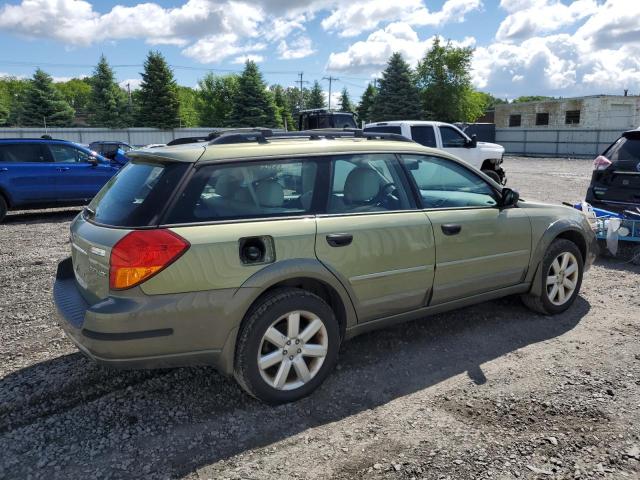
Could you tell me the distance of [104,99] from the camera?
4834cm

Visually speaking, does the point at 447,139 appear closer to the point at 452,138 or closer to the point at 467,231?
the point at 452,138

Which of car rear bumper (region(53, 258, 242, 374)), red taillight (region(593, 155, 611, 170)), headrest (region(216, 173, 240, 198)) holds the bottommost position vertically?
car rear bumper (region(53, 258, 242, 374))

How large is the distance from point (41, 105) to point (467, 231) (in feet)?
163

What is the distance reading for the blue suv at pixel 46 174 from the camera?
10672mm

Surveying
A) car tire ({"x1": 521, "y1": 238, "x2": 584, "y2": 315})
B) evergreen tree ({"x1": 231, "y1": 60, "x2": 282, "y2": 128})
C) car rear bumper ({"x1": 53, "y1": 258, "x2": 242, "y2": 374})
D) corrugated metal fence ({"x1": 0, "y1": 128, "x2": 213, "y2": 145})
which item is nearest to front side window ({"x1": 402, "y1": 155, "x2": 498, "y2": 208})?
car tire ({"x1": 521, "y1": 238, "x2": 584, "y2": 315})

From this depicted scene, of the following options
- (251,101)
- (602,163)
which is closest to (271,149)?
(602,163)

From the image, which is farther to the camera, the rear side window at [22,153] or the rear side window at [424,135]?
the rear side window at [424,135]

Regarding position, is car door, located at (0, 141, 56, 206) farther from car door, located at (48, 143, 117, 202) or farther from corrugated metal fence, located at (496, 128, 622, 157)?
corrugated metal fence, located at (496, 128, 622, 157)

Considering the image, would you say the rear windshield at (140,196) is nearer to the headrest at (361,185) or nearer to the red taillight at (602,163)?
the headrest at (361,185)

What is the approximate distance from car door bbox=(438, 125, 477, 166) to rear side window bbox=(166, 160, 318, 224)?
969 cm

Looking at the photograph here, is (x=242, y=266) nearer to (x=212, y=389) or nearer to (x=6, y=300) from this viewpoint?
(x=212, y=389)

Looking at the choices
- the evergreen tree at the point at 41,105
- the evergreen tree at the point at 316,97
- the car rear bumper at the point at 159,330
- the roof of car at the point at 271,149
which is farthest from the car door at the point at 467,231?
the evergreen tree at the point at 316,97

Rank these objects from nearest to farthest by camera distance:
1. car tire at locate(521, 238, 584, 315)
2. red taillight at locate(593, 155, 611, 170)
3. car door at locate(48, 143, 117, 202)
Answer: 1. car tire at locate(521, 238, 584, 315)
2. red taillight at locate(593, 155, 611, 170)
3. car door at locate(48, 143, 117, 202)

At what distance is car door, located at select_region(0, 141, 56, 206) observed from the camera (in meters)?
10.6
